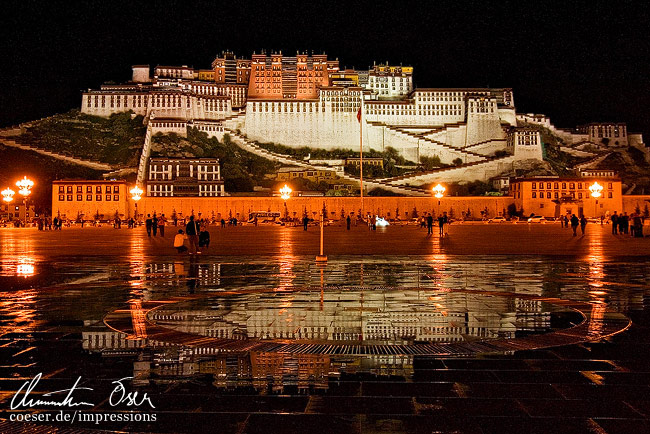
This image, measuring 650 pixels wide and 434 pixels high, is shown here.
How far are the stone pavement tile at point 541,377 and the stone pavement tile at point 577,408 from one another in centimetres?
42

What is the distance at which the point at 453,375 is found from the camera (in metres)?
4.68

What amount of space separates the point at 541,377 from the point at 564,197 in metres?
72.4

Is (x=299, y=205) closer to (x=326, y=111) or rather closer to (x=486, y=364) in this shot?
(x=326, y=111)

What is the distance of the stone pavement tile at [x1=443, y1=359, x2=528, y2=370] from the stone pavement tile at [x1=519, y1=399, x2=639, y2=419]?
80 centimetres

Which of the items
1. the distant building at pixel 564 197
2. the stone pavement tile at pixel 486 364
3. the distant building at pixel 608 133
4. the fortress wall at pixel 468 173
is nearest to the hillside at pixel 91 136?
the fortress wall at pixel 468 173

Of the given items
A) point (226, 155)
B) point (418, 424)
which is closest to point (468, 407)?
point (418, 424)

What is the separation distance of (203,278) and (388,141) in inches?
3382

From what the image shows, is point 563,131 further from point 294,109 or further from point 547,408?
point 547,408

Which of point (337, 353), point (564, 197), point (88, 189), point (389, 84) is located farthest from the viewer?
point (389, 84)

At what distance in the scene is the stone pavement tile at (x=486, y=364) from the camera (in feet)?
16.1

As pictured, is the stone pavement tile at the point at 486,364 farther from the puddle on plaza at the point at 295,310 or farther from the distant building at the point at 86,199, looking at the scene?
the distant building at the point at 86,199

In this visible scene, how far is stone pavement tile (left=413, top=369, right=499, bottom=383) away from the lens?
4.56m

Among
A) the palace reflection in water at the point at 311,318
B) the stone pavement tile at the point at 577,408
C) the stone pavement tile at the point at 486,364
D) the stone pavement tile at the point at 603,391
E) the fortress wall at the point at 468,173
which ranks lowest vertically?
the stone pavement tile at the point at 577,408

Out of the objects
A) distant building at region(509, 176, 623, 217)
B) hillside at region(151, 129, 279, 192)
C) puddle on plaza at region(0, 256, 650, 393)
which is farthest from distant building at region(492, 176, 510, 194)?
puddle on plaza at region(0, 256, 650, 393)
